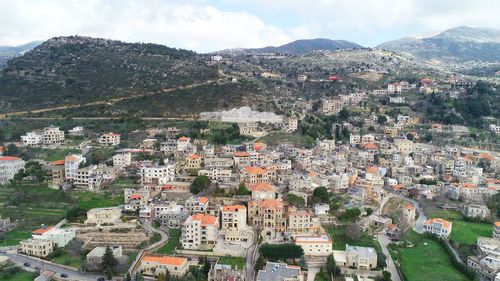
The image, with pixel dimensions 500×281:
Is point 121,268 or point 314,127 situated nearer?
point 121,268

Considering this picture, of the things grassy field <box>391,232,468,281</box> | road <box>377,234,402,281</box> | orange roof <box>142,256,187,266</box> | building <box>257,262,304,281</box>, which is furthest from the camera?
road <box>377,234,402,281</box>

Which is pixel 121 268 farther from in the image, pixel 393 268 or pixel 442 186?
pixel 442 186

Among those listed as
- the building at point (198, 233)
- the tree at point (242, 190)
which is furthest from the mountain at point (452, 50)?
the building at point (198, 233)

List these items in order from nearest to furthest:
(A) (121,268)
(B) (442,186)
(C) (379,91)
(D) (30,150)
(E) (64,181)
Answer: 1. (A) (121,268)
2. (E) (64,181)
3. (B) (442,186)
4. (D) (30,150)
5. (C) (379,91)

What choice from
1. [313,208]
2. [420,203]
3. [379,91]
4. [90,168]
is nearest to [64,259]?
[90,168]

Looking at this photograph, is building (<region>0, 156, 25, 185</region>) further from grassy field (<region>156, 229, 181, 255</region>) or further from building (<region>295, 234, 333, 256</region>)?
building (<region>295, 234, 333, 256</region>)

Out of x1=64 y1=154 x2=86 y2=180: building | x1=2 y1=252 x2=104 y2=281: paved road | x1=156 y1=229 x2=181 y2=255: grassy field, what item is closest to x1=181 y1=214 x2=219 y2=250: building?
x1=156 y1=229 x2=181 y2=255: grassy field

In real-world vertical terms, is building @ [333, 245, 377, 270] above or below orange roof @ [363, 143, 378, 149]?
below
